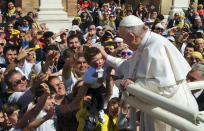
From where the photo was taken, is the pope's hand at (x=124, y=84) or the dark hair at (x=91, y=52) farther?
the dark hair at (x=91, y=52)

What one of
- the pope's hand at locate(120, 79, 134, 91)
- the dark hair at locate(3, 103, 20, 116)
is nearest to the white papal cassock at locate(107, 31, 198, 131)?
the pope's hand at locate(120, 79, 134, 91)

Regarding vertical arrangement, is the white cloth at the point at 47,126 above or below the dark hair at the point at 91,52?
below

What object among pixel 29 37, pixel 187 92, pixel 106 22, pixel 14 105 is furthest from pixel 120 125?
pixel 106 22

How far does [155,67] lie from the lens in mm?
2740

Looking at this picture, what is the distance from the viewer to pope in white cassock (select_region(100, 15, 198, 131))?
272 centimetres

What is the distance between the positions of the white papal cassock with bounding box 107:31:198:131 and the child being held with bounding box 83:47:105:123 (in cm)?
61

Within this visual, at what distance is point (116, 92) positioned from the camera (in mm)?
4250

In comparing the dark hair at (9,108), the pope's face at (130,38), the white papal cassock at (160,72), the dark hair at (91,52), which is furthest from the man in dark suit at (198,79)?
the dark hair at (9,108)

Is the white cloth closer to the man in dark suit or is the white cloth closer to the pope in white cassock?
the pope in white cassock

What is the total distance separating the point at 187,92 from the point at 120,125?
0.96 m

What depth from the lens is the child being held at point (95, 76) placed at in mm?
3393

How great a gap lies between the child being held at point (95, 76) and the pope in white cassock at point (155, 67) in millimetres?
590

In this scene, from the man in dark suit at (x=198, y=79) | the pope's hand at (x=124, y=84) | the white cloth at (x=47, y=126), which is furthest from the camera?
the man in dark suit at (x=198, y=79)

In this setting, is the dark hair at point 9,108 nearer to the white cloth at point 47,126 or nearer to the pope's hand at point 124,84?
the white cloth at point 47,126
